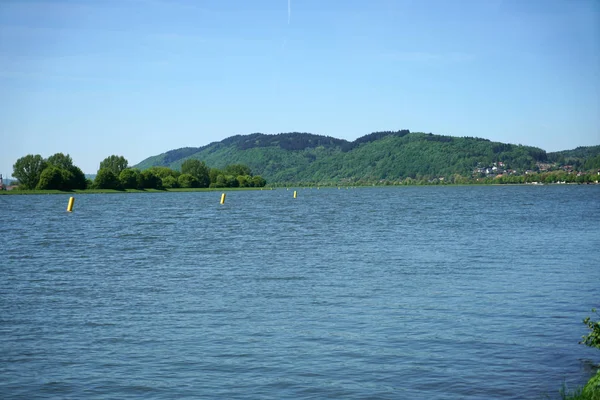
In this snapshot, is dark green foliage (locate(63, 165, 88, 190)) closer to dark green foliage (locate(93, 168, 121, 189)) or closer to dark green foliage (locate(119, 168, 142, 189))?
dark green foliage (locate(93, 168, 121, 189))

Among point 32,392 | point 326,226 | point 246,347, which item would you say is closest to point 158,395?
point 32,392

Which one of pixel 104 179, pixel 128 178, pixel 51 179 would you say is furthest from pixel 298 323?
pixel 128 178

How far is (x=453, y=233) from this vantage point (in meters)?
49.1

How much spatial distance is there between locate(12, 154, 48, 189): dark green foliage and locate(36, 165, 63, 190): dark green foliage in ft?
19.9

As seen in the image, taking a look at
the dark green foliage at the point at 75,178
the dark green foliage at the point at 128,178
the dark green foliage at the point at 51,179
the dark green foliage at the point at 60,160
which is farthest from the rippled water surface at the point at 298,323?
the dark green foliage at the point at 128,178

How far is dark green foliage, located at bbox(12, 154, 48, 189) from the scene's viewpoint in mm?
172625

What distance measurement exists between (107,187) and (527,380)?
600 feet

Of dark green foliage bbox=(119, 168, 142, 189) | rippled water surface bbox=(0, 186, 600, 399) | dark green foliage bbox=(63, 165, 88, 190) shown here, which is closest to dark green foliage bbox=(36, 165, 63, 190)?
dark green foliage bbox=(63, 165, 88, 190)

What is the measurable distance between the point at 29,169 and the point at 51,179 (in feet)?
44.8

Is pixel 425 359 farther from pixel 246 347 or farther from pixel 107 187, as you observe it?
pixel 107 187

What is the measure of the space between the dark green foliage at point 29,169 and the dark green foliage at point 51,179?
607 cm

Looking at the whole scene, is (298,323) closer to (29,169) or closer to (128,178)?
(29,169)

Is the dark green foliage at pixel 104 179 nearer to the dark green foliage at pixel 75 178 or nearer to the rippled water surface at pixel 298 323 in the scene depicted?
the dark green foliage at pixel 75 178

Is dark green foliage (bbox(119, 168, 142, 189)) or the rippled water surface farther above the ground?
dark green foliage (bbox(119, 168, 142, 189))
